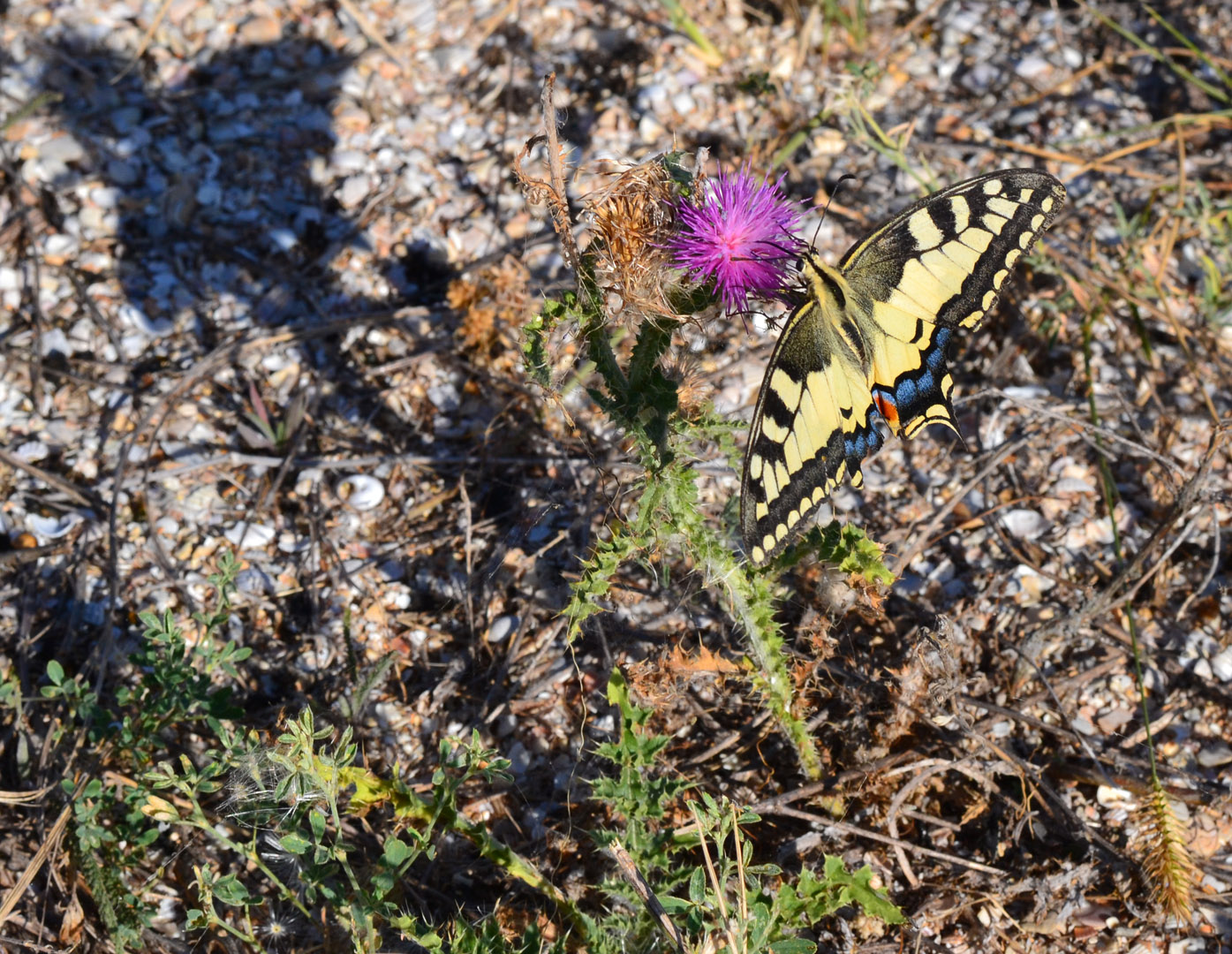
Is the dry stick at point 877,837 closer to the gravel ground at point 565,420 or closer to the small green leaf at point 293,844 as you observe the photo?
the gravel ground at point 565,420

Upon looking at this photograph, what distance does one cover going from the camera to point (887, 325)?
2.26m

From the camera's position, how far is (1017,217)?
2191 mm

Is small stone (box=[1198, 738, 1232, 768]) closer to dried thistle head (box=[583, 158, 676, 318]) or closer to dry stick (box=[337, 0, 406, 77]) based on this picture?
dried thistle head (box=[583, 158, 676, 318])

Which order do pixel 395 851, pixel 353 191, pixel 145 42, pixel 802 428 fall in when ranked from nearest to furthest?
pixel 395 851, pixel 802 428, pixel 353 191, pixel 145 42

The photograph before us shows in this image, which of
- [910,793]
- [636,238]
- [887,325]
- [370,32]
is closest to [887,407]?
[887,325]

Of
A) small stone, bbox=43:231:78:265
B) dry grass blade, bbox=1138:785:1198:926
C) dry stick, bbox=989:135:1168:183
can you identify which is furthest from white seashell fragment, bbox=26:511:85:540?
dry stick, bbox=989:135:1168:183

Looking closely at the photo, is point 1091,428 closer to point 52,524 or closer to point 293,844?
point 293,844

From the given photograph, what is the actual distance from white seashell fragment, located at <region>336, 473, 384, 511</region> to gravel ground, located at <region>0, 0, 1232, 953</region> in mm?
13

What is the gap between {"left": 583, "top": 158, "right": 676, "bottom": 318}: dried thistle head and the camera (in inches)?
72.3

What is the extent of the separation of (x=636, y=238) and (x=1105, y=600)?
1489 millimetres

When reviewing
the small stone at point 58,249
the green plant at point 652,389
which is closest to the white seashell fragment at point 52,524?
the small stone at point 58,249

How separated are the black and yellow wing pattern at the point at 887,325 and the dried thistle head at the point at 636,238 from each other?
28 cm

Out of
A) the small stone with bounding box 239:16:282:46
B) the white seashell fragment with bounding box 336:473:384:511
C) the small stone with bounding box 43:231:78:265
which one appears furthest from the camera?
the small stone with bounding box 239:16:282:46

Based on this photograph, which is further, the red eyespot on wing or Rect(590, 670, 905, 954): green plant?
the red eyespot on wing
